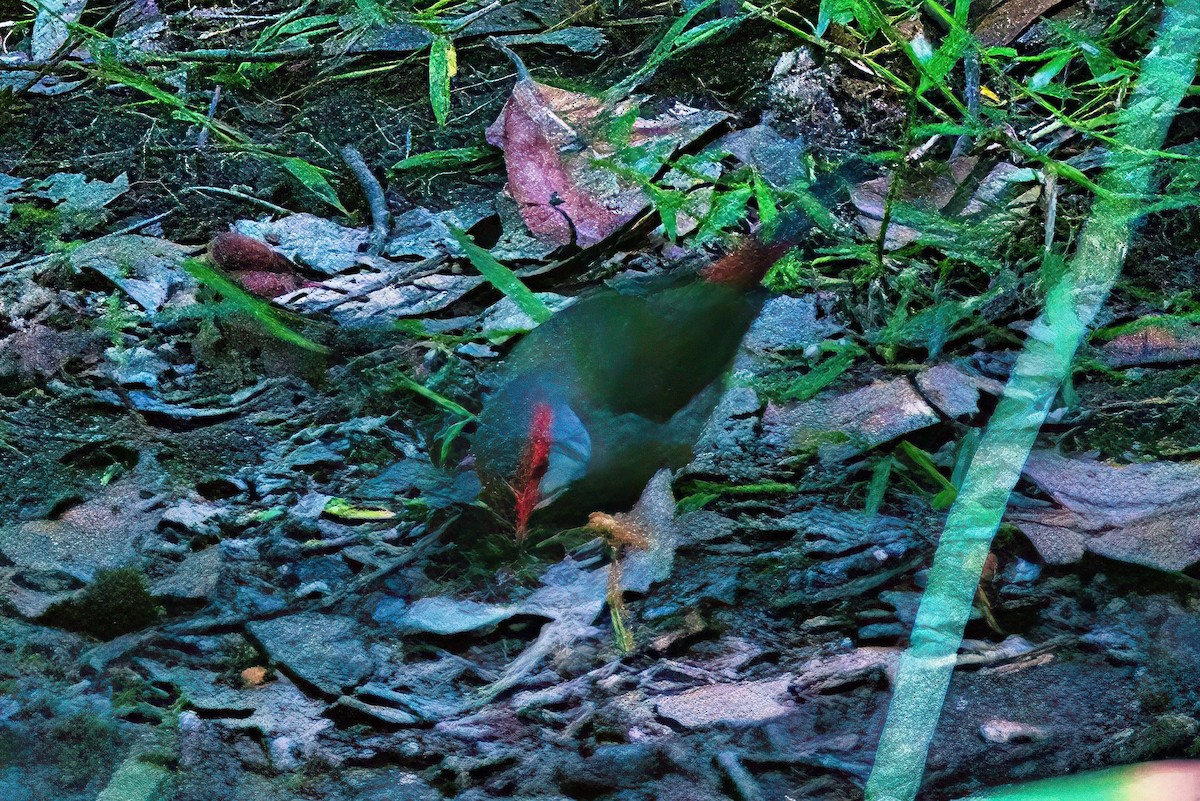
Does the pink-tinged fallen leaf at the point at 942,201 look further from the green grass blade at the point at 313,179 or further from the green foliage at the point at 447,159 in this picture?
the green grass blade at the point at 313,179

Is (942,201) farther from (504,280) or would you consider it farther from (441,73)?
(441,73)

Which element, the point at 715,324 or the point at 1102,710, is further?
the point at 715,324

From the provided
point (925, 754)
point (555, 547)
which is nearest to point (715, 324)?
point (555, 547)

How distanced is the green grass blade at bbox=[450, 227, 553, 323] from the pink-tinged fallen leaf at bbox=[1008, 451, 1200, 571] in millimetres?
587

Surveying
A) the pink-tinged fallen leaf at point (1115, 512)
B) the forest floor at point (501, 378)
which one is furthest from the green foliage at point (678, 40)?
the pink-tinged fallen leaf at point (1115, 512)

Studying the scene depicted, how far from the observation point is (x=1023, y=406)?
1.07 m

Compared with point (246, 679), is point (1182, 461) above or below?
above

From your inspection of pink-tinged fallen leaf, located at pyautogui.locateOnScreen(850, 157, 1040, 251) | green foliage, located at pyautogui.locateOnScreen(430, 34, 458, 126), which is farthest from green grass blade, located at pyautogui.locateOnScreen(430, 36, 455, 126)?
pink-tinged fallen leaf, located at pyautogui.locateOnScreen(850, 157, 1040, 251)

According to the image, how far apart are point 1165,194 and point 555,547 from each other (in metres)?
0.89

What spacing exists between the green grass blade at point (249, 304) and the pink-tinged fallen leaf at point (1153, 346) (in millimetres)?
909

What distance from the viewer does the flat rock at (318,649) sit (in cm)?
89

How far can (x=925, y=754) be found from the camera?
2.56 ft

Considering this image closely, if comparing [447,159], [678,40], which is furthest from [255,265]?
[678,40]

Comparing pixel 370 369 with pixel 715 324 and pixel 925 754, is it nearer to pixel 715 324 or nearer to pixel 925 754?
pixel 715 324
